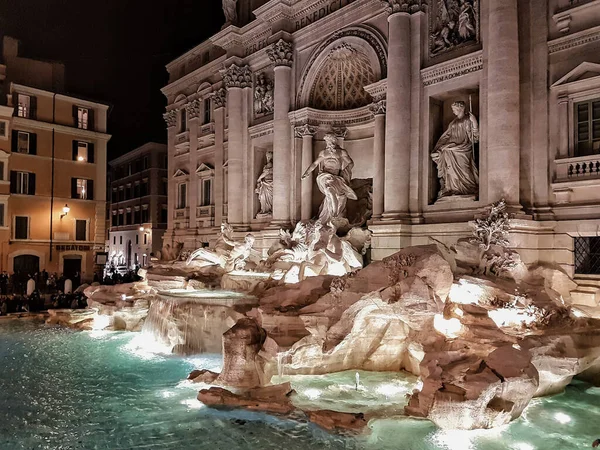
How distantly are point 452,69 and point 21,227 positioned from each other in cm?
2398

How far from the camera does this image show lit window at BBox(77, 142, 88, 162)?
29.7m

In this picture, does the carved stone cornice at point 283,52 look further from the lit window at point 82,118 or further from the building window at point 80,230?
the building window at point 80,230

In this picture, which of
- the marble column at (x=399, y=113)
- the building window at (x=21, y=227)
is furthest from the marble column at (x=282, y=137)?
the building window at (x=21, y=227)

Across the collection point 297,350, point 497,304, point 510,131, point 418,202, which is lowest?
point 297,350

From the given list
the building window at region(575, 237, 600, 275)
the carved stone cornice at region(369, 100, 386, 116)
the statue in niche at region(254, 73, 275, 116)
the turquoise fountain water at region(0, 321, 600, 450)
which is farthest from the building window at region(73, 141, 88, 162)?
the building window at region(575, 237, 600, 275)

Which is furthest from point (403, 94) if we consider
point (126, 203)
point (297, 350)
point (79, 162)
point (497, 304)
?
point (126, 203)

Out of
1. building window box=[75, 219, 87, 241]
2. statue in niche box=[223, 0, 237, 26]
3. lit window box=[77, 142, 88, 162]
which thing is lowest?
building window box=[75, 219, 87, 241]

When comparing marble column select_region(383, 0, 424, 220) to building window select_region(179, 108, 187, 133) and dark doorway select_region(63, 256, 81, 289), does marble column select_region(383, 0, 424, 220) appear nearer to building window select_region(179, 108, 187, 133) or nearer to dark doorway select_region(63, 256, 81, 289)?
building window select_region(179, 108, 187, 133)

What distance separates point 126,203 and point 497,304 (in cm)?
3906

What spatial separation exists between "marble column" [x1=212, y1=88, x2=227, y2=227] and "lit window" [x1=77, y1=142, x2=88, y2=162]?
34.7ft

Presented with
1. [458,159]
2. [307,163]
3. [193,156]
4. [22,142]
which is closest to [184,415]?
[458,159]

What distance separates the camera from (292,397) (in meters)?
9.09

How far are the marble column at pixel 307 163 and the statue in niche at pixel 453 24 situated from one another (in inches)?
233

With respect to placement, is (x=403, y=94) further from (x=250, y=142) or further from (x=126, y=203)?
(x=126, y=203)
